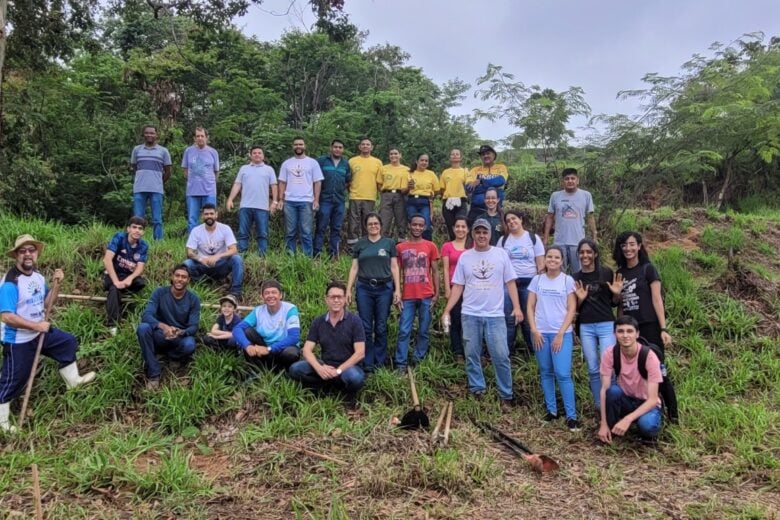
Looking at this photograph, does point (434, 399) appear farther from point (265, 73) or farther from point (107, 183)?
point (265, 73)

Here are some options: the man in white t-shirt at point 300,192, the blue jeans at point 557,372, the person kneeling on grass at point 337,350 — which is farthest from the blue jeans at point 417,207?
the blue jeans at point 557,372

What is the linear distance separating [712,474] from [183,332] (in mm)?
5123

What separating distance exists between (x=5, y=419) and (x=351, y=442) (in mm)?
3252

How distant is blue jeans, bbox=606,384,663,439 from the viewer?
4.84 m

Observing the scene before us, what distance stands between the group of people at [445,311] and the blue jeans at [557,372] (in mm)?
12

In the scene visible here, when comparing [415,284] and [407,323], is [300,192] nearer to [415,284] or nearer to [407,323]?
[415,284]

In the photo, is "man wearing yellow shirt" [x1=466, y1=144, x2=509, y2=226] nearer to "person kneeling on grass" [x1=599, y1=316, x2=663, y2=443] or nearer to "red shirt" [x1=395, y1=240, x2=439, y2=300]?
"red shirt" [x1=395, y1=240, x2=439, y2=300]

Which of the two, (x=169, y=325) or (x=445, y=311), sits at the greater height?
(x=445, y=311)

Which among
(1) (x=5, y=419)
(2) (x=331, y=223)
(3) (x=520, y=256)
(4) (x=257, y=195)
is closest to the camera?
(1) (x=5, y=419)

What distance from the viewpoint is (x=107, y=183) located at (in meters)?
12.6

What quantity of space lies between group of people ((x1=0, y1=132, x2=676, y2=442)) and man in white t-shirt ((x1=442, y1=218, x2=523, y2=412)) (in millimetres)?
12

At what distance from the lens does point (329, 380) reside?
5.48 meters

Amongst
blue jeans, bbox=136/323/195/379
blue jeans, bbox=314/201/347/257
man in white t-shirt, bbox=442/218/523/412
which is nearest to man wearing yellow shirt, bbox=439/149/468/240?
blue jeans, bbox=314/201/347/257

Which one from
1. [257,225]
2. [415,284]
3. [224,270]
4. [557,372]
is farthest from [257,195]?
[557,372]
